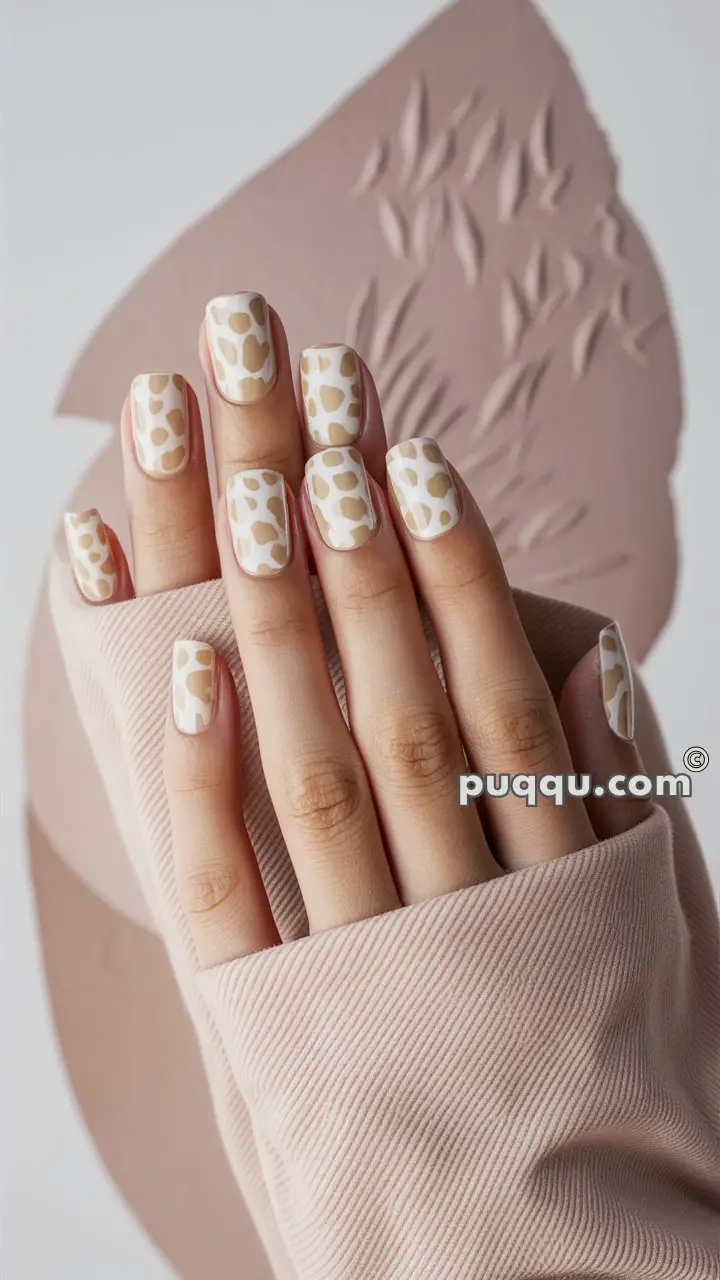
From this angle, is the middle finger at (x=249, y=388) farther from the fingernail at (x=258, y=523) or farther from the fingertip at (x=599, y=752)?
the fingertip at (x=599, y=752)

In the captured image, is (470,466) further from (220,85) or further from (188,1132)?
(188,1132)

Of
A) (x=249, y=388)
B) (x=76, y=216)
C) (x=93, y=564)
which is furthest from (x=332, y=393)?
(x=76, y=216)

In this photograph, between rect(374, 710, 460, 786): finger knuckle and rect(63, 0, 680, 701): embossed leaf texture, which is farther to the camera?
rect(63, 0, 680, 701): embossed leaf texture

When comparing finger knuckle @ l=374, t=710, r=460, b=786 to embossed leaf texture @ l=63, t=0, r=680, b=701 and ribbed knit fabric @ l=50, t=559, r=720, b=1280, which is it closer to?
ribbed knit fabric @ l=50, t=559, r=720, b=1280

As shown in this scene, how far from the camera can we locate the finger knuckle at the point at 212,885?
433 millimetres

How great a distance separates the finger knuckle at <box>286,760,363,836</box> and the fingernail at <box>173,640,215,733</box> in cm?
5

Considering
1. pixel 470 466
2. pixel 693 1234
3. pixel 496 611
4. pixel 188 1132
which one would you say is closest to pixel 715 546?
pixel 470 466

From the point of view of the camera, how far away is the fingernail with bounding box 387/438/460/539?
1.41 ft

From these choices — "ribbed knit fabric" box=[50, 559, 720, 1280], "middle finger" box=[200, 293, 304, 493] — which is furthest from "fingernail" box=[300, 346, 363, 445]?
"ribbed knit fabric" box=[50, 559, 720, 1280]

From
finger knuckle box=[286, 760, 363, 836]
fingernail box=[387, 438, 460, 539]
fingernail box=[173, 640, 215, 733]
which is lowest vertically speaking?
finger knuckle box=[286, 760, 363, 836]

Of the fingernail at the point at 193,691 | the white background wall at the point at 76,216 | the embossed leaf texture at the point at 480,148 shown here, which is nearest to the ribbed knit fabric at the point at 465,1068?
the fingernail at the point at 193,691

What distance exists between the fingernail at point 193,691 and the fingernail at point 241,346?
0.40 feet

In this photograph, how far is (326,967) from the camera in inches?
16.2

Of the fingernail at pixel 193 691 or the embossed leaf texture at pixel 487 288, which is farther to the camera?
the embossed leaf texture at pixel 487 288
